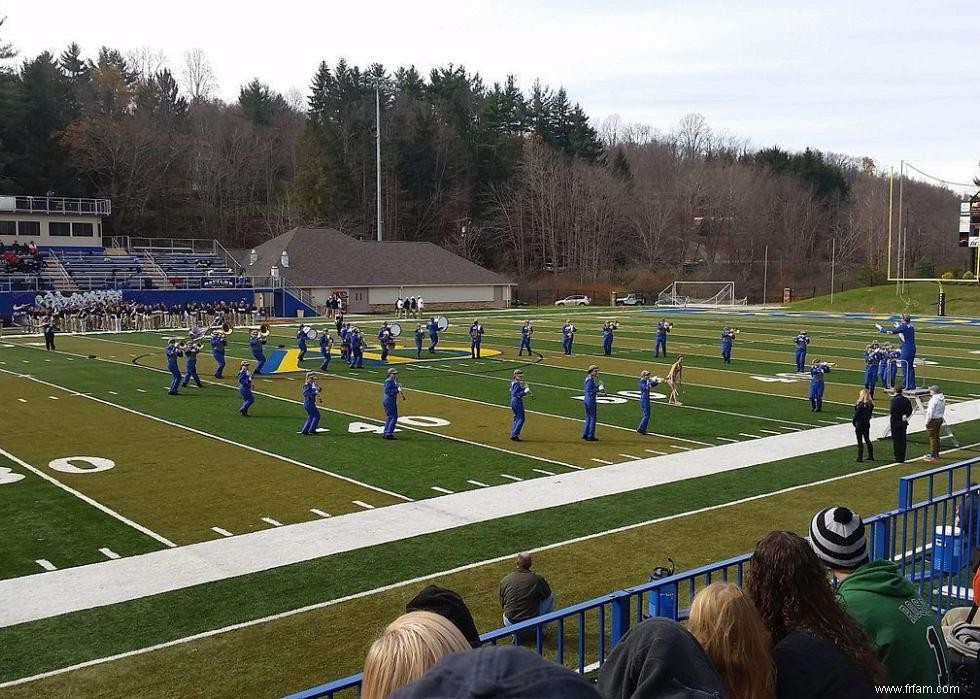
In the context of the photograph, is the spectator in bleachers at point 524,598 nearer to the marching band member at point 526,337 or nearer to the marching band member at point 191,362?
the marching band member at point 191,362

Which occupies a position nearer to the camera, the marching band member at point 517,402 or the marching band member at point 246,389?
the marching band member at point 517,402

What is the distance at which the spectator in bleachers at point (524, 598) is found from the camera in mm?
7238

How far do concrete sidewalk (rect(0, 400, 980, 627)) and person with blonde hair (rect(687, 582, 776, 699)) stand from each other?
723 cm

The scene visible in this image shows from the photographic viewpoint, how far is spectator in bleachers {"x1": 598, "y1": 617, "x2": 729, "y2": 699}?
256 cm

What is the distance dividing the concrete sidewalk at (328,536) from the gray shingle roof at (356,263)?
46408 mm

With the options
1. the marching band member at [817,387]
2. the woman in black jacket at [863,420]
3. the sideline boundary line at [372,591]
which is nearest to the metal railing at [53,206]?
the marching band member at [817,387]

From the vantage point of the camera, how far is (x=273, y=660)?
24.1 feet

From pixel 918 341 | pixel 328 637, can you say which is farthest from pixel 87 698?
pixel 918 341

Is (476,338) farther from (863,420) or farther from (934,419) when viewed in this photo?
(934,419)

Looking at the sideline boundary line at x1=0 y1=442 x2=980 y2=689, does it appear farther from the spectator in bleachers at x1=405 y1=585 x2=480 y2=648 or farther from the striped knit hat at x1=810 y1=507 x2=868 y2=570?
the striped knit hat at x1=810 y1=507 x2=868 y2=570

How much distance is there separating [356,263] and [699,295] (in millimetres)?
29504

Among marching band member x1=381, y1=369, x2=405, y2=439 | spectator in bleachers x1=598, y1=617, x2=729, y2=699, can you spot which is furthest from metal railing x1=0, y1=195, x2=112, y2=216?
spectator in bleachers x1=598, y1=617, x2=729, y2=699

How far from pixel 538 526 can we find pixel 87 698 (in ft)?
18.5

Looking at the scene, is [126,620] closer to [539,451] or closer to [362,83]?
[539,451]
